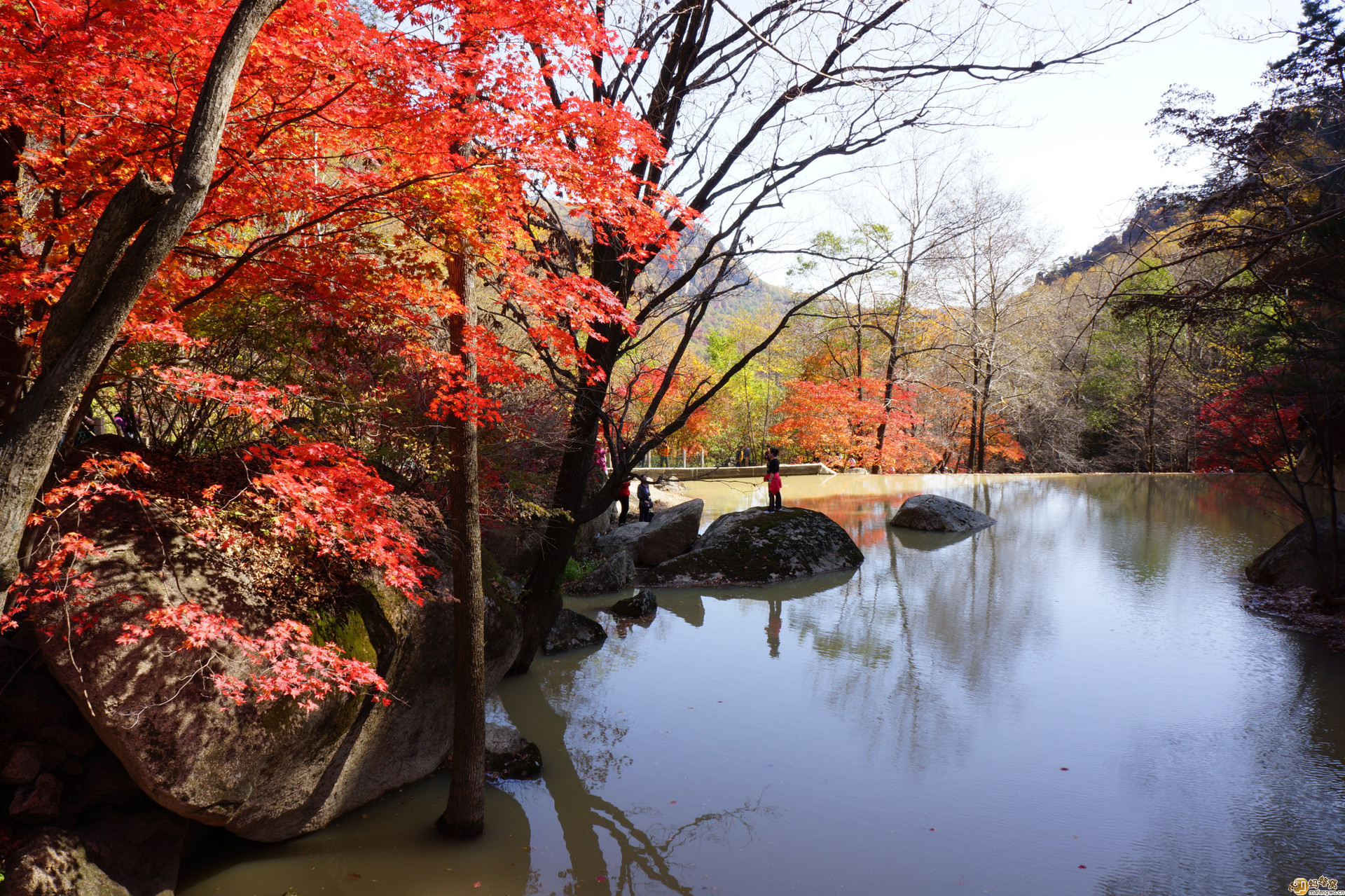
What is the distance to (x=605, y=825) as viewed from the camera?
4.66m

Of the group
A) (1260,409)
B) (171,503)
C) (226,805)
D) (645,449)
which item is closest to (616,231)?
(645,449)

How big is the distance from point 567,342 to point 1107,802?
461cm

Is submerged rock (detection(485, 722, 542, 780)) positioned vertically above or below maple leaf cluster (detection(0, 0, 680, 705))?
below

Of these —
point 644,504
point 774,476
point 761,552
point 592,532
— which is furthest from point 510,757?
point 774,476

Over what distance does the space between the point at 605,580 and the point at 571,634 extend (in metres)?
A: 2.23

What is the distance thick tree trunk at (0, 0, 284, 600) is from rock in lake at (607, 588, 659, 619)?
7.13 meters

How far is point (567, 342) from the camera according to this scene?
5.10 m

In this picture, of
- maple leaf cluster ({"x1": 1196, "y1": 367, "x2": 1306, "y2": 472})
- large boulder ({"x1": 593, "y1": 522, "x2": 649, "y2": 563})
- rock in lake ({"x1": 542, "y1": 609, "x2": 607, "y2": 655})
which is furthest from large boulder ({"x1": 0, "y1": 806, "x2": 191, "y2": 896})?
maple leaf cluster ({"x1": 1196, "y1": 367, "x2": 1306, "y2": 472})

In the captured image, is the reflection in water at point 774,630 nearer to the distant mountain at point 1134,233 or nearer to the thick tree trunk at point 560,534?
the thick tree trunk at point 560,534

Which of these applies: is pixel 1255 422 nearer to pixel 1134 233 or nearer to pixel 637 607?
pixel 1134 233

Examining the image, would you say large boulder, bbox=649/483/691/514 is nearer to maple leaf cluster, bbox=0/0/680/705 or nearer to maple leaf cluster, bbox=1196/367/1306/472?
maple leaf cluster, bbox=1196/367/1306/472

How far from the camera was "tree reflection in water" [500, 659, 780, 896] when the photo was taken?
4.12 metres

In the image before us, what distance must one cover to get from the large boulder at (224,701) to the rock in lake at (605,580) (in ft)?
16.8

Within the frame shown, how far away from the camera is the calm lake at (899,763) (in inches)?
159
